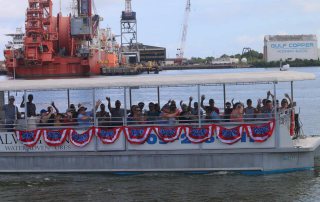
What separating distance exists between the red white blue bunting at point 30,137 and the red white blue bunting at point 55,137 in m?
0.20

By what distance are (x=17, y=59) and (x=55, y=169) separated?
8069 centimetres

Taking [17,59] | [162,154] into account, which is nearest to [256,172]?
[162,154]

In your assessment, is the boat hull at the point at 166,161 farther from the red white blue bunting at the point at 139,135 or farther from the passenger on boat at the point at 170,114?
the passenger on boat at the point at 170,114

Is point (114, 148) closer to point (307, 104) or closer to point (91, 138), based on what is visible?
point (91, 138)

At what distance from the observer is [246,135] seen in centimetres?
1808

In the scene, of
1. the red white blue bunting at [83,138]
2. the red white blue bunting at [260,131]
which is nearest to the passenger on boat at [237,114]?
the red white blue bunting at [260,131]

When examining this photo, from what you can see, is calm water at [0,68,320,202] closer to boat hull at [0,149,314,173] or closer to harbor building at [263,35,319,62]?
boat hull at [0,149,314,173]

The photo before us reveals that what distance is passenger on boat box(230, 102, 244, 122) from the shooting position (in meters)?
18.4

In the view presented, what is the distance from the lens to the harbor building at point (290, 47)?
179m

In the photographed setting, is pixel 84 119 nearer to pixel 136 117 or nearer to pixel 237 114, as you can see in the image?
pixel 136 117

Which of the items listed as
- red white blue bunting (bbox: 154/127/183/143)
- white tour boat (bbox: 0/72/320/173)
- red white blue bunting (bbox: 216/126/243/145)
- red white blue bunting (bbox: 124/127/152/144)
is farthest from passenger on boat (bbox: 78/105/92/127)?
red white blue bunting (bbox: 216/126/243/145)

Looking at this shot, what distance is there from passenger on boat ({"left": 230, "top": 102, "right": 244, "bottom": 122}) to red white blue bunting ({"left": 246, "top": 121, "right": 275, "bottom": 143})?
1.49 ft

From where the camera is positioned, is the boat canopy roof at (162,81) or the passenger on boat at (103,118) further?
the passenger on boat at (103,118)

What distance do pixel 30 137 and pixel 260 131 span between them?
6.29m
